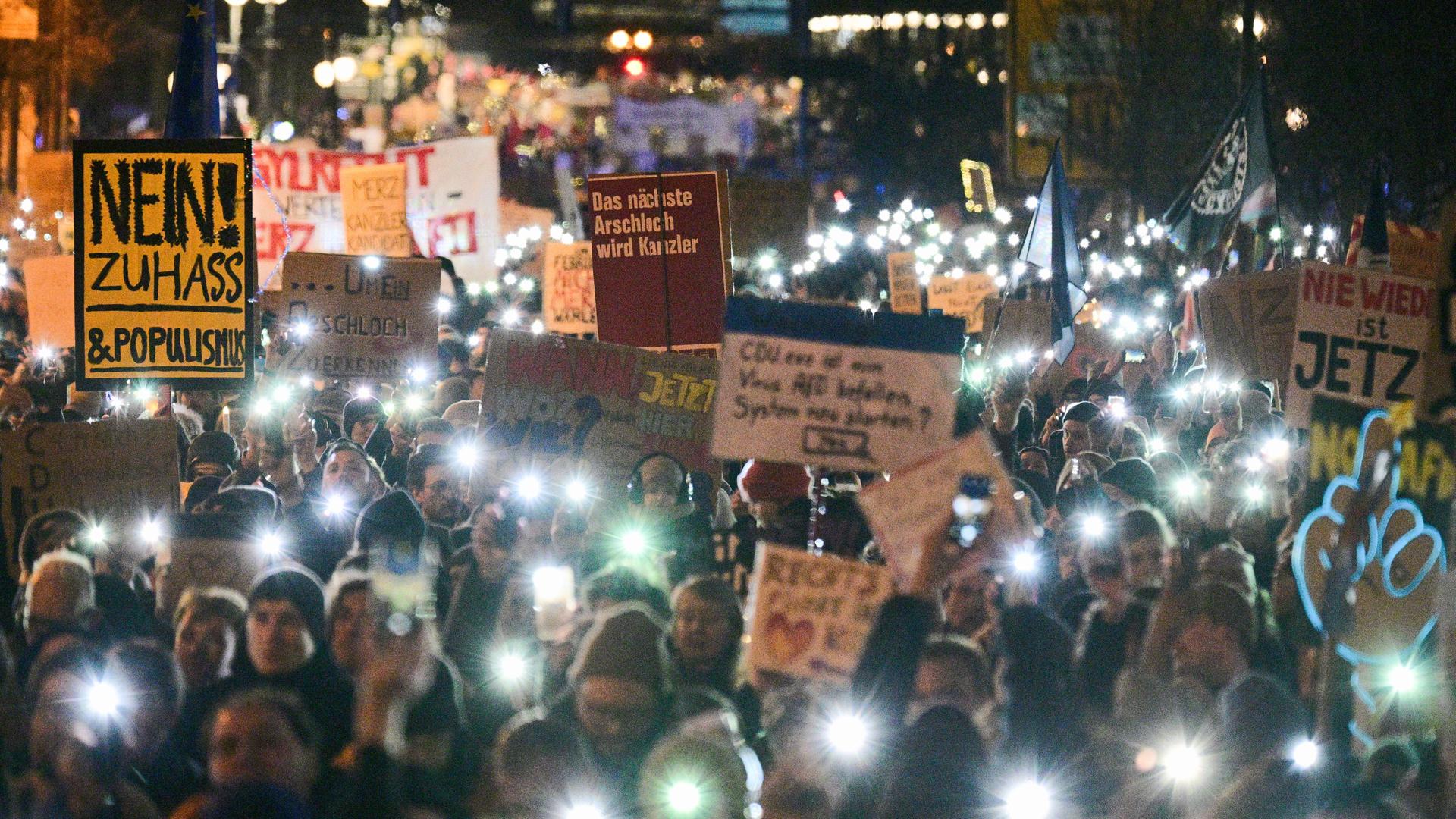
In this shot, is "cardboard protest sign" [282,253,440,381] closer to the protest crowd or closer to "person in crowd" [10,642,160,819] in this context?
the protest crowd

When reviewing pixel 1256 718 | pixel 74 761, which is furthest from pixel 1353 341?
pixel 74 761

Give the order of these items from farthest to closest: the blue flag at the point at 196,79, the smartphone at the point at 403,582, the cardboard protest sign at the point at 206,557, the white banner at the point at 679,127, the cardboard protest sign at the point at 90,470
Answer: the white banner at the point at 679,127 → the blue flag at the point at 196,79 → the cardboard protest sign at the point at 90,470 → the cardboard protest sign at the point at 206,557 → the smartphone at the point at 403,582

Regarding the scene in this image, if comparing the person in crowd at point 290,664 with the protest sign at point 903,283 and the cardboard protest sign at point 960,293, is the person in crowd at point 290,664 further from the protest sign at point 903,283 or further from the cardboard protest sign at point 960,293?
the protest sign at point 903,283

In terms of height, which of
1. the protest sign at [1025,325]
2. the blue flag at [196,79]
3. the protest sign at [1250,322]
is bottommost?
the protest sign at [1250,322]

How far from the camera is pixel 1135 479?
7.80 m

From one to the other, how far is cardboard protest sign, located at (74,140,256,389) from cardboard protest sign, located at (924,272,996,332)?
8.89 metres

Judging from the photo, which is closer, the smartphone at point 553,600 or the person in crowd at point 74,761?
the person in crowd at point 74,761

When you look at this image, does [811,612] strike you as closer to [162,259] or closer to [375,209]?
[162,259]

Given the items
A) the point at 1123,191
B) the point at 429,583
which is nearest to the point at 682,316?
the point at 429,583

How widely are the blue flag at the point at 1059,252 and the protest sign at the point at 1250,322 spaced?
1.04 metres

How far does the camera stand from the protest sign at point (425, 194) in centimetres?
1513

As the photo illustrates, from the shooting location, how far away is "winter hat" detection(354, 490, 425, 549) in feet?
20.9

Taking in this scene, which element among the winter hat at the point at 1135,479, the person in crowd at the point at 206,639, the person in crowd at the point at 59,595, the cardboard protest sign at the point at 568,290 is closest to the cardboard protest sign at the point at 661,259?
the winter hat at the point at 1135,479

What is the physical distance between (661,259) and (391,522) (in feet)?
12.5
